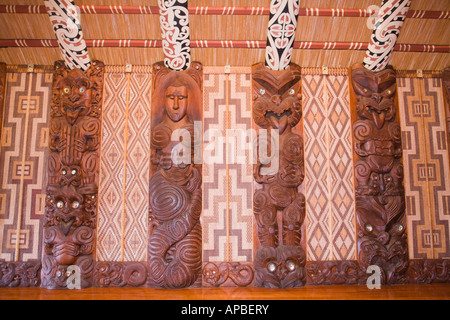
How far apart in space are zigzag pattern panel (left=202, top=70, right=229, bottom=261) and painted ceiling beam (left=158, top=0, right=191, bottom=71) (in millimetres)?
378

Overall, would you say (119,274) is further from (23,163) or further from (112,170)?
(23,163)

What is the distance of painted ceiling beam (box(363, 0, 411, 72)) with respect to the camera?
3.98 metres

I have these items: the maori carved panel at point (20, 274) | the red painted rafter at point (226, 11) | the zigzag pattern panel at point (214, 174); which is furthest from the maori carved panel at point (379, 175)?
the maori carved panel at point (20, 274)

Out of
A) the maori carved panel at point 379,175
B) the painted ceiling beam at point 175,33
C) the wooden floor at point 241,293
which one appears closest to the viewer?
the wooden floor at point 241,293

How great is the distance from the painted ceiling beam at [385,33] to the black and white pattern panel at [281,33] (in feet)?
2.89

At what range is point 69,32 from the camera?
4082 millimetres

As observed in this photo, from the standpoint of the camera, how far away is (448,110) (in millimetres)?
4547

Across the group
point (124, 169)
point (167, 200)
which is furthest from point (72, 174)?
point (167, 200)

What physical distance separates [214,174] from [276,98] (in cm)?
107

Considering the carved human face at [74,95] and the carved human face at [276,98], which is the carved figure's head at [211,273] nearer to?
the carved human face at [276,98]

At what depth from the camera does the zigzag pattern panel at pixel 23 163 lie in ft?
13.7

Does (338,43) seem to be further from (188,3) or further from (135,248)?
(135,248)

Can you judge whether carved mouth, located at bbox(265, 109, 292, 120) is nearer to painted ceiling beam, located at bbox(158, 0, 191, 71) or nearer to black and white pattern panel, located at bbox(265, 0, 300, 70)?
black and white pattern panel, located at bbox(265, 0, 300, 70)

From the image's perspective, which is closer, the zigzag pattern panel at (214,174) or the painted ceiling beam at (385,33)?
the painted ceiling beam at (385,33)
